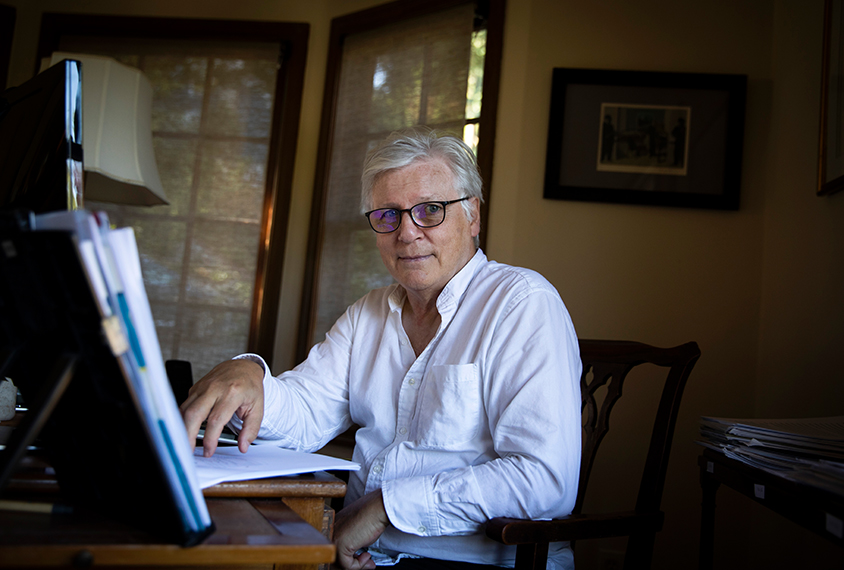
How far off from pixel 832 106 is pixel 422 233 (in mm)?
1084

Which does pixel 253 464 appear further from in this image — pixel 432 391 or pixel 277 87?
pixel 277 87

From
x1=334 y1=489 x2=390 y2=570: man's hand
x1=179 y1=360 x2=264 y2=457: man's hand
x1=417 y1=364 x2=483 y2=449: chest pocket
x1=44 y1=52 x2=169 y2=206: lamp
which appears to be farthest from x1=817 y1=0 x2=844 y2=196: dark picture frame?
x1=44 y1=52 x2=169 y2=206: lamp

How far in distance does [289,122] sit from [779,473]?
2.23 m

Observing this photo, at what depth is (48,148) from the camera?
0.85m

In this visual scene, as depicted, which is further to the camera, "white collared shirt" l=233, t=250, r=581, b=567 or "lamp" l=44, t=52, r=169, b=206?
"lamp" l=44, t=52, r=169, b=206

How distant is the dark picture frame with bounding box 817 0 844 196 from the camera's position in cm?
144

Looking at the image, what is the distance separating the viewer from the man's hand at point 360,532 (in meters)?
0.96

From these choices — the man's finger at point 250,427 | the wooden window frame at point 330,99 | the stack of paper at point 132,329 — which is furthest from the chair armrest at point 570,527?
the wooden window frame at point 330,99

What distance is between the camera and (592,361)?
138cm

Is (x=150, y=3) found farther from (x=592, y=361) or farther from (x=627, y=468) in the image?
(x=627, y=468)

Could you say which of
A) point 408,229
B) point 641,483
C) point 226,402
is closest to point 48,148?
point 226,402

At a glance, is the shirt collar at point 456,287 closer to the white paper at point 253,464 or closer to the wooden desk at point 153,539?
the white paper at point 253,464

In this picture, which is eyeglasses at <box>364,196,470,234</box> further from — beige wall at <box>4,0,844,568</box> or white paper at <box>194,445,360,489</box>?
beige wall at <box>4,0,844,568</box>

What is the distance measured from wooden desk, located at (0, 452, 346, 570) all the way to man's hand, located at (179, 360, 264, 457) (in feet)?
0.68
